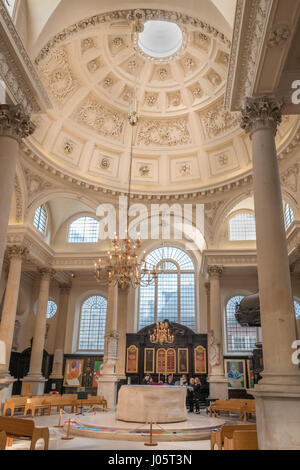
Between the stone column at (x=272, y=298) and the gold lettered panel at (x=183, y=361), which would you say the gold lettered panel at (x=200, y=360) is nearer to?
the gold lettered panel at (x=183, y=361)

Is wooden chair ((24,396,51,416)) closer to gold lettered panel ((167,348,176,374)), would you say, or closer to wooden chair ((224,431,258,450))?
wooden chair ((224,431,258,450))

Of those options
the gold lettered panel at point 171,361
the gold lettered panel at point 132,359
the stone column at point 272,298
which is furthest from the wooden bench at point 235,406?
the gold lettered panel at point 132,359

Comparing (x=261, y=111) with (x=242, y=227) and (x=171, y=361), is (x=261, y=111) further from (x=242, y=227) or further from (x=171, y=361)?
(x=171, y=361)

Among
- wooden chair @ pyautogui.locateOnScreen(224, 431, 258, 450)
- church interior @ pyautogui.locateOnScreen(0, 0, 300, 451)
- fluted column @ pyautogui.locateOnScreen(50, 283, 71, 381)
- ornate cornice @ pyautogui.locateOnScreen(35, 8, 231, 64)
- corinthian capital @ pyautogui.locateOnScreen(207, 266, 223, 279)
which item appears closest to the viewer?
wooden chair @ pyautogui.locateOnScreen(224, 431, 258, 450)

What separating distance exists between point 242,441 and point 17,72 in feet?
31.3

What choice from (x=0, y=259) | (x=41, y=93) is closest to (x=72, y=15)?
(x=41, y=93)

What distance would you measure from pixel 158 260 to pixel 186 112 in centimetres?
999

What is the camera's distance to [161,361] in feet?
73.5

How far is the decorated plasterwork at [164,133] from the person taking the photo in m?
21.2

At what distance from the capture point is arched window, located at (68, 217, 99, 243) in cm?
2283

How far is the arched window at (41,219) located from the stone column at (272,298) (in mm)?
14667

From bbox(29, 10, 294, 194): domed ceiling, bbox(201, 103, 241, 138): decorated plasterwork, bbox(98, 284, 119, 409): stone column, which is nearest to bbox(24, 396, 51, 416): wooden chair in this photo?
bbox(98, 284, 119, 409): stone column

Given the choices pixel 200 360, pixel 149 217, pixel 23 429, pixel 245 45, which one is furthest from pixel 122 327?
pixel 245 45

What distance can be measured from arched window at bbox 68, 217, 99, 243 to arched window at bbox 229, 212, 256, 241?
8363 mm
